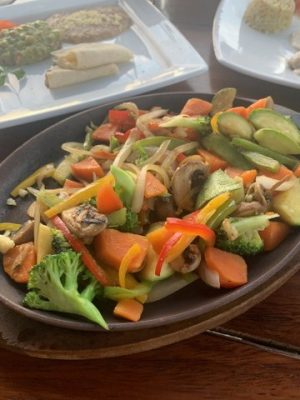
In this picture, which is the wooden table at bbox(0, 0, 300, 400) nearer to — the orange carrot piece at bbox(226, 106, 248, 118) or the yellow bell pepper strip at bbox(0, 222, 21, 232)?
the yellow bell pepper strip at bbox(0, 222, 21, 232)

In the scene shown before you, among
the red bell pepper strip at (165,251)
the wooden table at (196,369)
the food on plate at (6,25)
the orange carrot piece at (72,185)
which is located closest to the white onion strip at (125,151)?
the orange carrot piece at (72,185)

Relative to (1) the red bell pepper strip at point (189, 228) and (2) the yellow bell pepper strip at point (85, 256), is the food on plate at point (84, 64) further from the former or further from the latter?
(1) the red bell pepper strip at point (189, 228)

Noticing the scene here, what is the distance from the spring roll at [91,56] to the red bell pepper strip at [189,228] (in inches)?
41.3

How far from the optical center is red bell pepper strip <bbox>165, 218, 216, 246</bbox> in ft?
4.07

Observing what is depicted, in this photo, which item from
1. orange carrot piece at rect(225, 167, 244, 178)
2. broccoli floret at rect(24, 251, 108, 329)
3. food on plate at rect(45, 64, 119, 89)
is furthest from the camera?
food on plate at rect(45, 64, 119, 89)

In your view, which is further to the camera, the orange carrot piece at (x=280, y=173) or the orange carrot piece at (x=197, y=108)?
the orange carrot piece at (x=197, y=108)

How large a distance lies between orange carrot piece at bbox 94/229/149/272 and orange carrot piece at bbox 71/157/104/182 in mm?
286

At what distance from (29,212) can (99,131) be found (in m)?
0.38

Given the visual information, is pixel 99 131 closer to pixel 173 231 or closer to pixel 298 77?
pixel 173 231

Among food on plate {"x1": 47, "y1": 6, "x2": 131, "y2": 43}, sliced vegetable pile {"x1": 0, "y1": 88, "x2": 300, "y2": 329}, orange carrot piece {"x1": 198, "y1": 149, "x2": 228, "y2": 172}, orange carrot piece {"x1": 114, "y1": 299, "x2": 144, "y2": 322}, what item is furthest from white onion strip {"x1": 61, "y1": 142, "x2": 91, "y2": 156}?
food on plate {"x1": 47, "y1": 6, "x2": 131, "y2": 43}

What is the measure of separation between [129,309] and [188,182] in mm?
377

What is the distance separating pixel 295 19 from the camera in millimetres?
2451

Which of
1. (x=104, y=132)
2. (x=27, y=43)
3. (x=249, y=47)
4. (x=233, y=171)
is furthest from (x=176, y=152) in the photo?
(x=27, y=43)

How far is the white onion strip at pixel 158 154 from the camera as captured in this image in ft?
4.96
